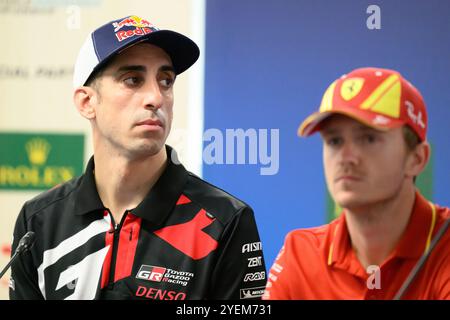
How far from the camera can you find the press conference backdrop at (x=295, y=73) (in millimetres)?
1911

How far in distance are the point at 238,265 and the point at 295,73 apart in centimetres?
62

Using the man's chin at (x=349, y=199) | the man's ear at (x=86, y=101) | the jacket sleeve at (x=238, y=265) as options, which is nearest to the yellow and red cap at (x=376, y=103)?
the man's chin at (x=349, y=199)

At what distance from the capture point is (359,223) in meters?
1.32

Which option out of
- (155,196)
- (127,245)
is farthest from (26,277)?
(155,196)

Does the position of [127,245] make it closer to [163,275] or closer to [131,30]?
[163,275]

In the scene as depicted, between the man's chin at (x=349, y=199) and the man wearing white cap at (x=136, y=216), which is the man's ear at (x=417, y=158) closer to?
the man's chin at (x=349, y=199)

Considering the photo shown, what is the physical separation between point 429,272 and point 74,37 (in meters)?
1.35

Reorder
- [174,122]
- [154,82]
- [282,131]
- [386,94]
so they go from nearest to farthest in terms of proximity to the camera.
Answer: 1. [386,94]
2. [154,82]
3. [282,131]
4. [174,122]

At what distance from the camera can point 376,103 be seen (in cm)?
124

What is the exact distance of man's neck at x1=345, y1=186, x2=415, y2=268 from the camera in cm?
130

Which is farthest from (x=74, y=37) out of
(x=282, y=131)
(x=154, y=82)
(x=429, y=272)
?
(x=429, y=272)

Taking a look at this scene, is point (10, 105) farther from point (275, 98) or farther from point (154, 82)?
point (275, 98)

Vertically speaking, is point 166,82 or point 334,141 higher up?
point 166,82
